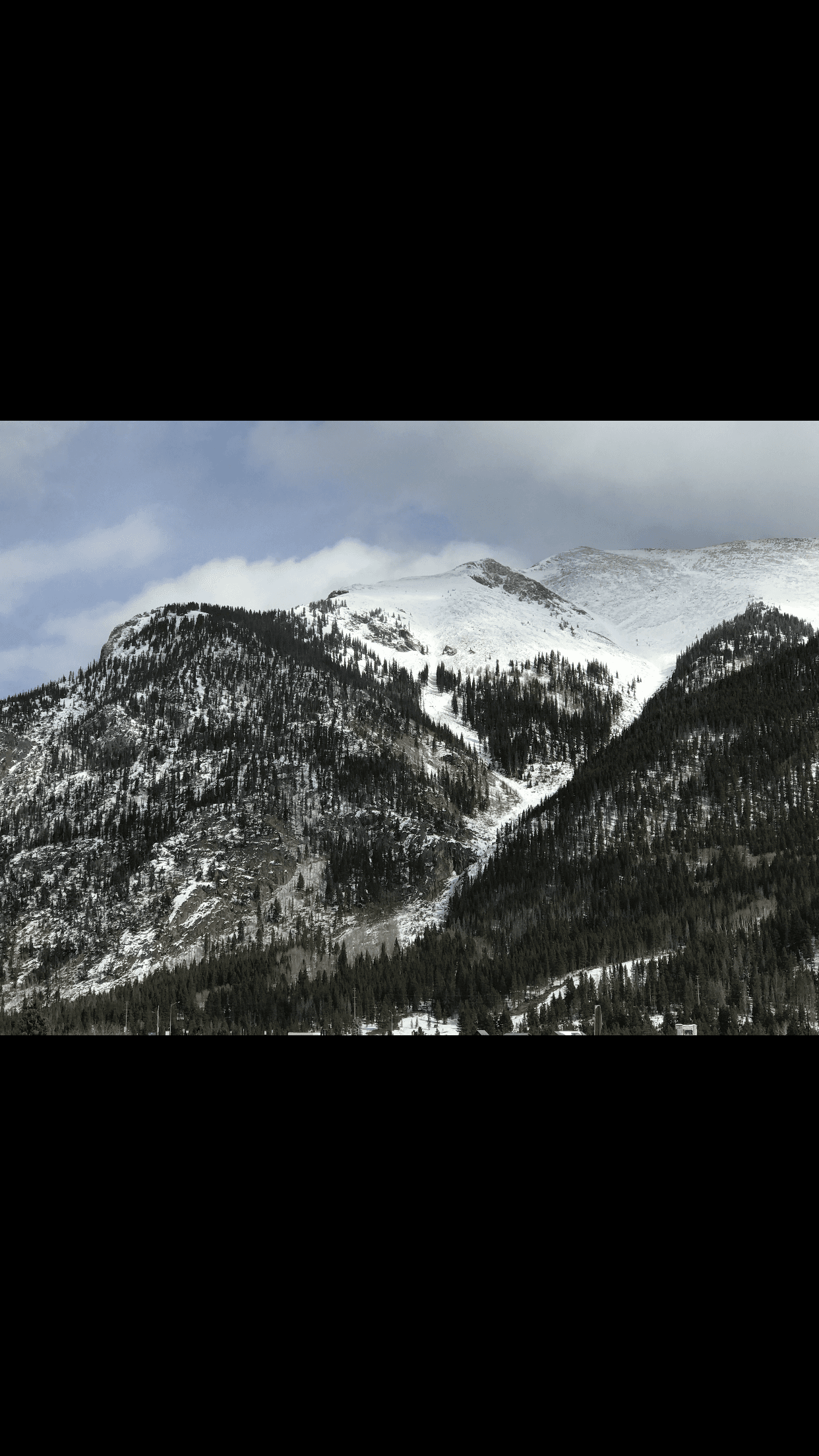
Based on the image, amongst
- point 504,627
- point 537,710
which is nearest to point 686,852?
point 537,710

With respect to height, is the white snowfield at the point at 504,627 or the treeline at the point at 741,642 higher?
the white snowfield at the point at 504,627

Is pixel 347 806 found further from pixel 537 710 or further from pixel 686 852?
→ pixel 686 852

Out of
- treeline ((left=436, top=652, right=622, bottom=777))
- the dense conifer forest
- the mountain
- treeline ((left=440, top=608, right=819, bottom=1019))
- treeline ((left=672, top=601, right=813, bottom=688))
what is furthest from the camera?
treeline ((left=672, top=601, right=813, bottom=688))

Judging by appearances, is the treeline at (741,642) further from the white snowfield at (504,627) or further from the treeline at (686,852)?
the treeline at (686,852)

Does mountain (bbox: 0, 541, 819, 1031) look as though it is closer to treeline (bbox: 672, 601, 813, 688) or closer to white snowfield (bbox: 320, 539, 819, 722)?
treeline (bbox: 672, 601, 813, 688)

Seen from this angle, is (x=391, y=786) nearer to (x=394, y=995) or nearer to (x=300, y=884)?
(x=300, y=884)

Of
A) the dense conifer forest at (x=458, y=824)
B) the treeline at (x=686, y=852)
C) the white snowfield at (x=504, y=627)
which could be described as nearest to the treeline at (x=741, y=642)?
the dense conifer forest at (x=458, y=824)

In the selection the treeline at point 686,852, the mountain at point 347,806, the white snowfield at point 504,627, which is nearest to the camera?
the treeline at point 686,852

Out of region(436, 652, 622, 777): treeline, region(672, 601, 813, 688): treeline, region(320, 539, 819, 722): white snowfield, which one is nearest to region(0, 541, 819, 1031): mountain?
region(436, 652, 622, 777): treeline
